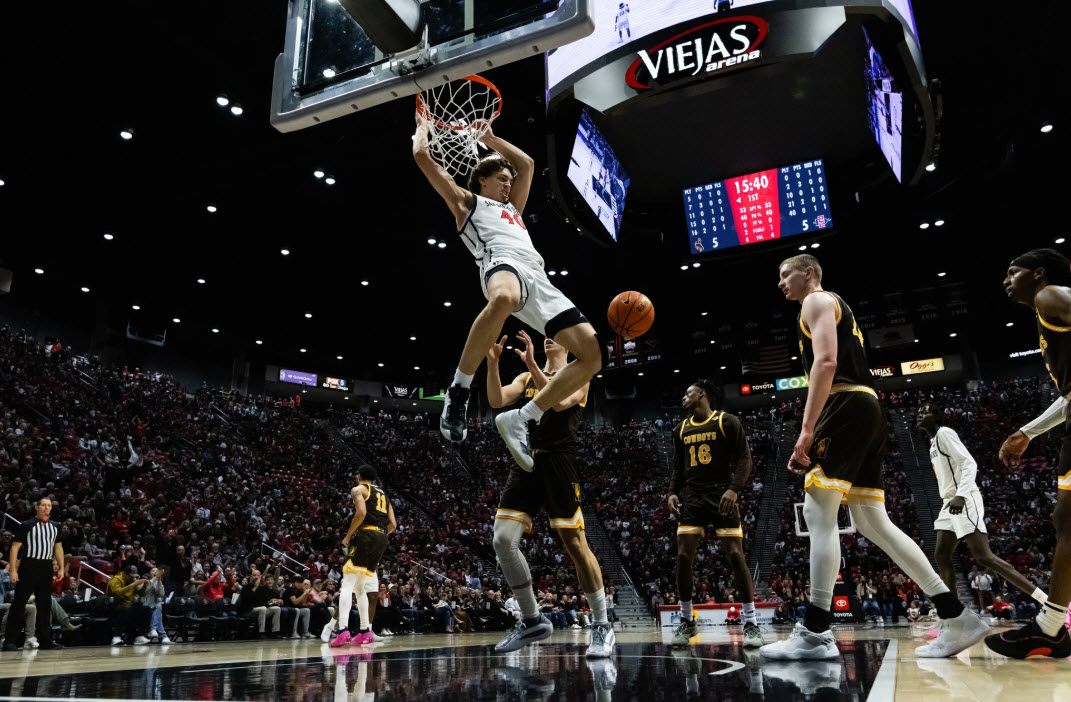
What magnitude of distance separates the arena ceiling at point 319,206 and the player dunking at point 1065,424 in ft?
28.1

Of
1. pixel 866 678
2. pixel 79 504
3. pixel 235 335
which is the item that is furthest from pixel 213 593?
pixel 235 335

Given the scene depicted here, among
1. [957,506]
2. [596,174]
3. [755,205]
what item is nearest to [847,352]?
[957,506]

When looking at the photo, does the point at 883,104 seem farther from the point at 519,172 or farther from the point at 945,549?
the point at 519,172

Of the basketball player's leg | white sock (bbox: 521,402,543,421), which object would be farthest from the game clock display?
white sock (bbox: 521,402,543,421)

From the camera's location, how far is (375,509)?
7289 millimetres

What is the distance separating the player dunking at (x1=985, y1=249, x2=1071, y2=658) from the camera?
9.91 ft

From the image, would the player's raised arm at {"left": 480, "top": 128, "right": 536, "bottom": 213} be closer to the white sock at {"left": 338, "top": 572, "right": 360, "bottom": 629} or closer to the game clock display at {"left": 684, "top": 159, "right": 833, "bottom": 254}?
the white sock at {"left": 338, "top": 572, "right": 360, "bottom": 629}

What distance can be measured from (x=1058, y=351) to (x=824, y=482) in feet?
3.87

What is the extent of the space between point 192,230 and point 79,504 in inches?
288

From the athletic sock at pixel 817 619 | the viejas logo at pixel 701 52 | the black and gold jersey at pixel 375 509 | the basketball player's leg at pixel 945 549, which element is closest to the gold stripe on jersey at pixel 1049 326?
the athletic sock at pixel 817 619

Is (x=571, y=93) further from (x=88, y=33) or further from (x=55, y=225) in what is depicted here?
(x=55, y=225)

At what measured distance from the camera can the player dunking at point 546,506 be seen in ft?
13.0

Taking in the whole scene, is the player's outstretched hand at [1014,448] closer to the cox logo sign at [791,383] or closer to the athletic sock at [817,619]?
the athletic sock at [817,619]

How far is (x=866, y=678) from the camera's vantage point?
8.09ft
